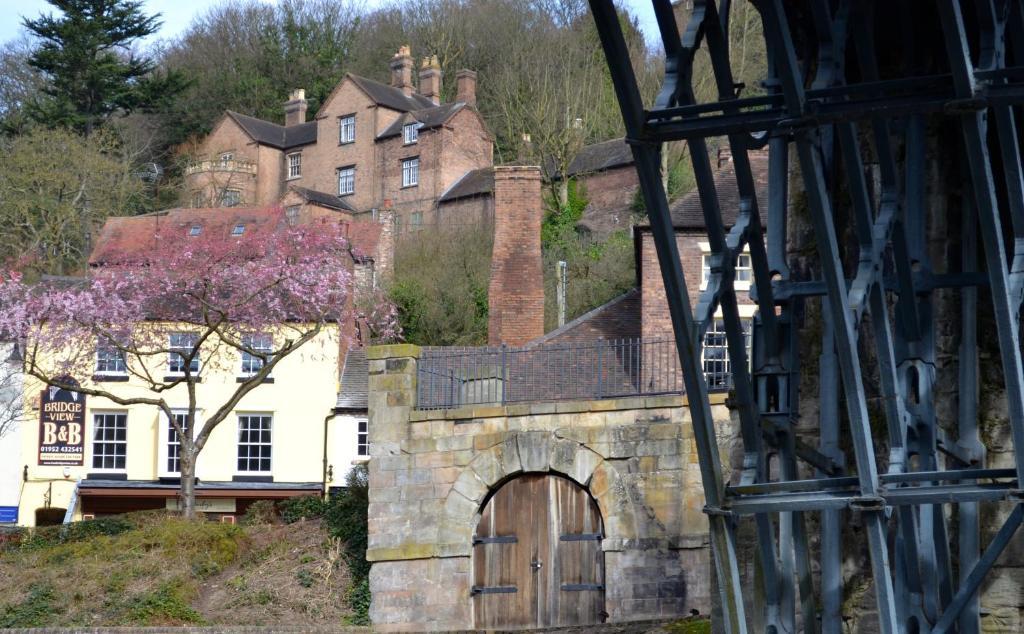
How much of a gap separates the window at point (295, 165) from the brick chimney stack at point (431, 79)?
19.5 feet

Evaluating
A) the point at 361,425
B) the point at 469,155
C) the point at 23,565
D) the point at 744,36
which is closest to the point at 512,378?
the point at 23,565

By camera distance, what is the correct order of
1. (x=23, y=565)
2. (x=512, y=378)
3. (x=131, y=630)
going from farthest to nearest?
1. (x=23, y=565)
2. (x=512, y=378)
3. (x=131, y=630)

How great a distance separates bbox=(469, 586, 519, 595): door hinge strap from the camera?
20375 millimetres

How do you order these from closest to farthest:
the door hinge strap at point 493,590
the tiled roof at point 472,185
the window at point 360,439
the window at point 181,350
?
the door hinge strap at point 493,590, the window at point 181,350, the window at point 360,439, the tiled roof at point 472,185

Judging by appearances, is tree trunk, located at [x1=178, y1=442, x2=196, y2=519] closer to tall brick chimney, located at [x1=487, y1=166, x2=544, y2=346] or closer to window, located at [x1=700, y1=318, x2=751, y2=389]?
tall brick chimney, located at [x1=487, y1=166, x2=544, y2=346]

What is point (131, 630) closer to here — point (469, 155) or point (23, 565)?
point (23, 565)

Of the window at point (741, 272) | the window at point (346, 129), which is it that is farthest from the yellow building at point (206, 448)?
the window at point (346, 129)

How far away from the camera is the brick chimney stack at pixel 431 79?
5919 centimetres

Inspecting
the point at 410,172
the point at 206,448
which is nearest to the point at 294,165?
the point at 410,172

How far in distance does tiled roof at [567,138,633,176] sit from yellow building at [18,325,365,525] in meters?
18.0

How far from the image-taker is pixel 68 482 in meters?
34.3

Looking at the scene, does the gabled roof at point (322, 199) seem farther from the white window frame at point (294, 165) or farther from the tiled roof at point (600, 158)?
the tiled roof at point (600, 158)

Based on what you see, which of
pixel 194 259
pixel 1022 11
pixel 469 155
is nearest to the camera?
pixel 1022 11

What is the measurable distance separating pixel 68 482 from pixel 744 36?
23.3 metres
